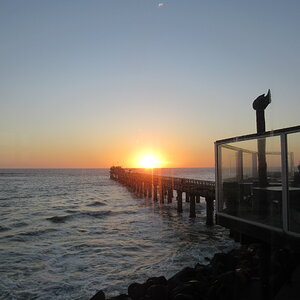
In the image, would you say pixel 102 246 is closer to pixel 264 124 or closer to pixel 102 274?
pixel 102 274

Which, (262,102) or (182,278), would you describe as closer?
(262,102)

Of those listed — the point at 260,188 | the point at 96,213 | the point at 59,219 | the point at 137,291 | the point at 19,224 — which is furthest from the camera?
the point at 96,213

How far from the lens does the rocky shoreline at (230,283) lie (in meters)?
7.83

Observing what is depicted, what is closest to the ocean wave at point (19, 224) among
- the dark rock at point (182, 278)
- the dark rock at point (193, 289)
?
the dark rock at point (182, 278)

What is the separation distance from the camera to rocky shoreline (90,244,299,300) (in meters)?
7.83

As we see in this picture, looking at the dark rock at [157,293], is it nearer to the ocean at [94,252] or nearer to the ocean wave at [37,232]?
the ocean at [94,252]

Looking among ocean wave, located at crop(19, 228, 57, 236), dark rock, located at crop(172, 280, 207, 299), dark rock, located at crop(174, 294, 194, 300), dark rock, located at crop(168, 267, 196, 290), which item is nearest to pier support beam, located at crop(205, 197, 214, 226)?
ocean wave, located at crop(19, 228, 57, 236)

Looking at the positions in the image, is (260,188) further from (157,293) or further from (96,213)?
(96,213)

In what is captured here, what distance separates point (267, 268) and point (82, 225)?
60.0 ft

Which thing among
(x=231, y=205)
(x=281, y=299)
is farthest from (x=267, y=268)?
(x=231, y=205)

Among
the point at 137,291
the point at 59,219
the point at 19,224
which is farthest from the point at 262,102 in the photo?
the point at 59,219

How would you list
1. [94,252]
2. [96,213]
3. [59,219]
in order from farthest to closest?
[96,213] → [59,219] → [94,252]

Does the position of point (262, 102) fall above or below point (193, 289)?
above

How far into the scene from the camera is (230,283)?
8.15 meters
